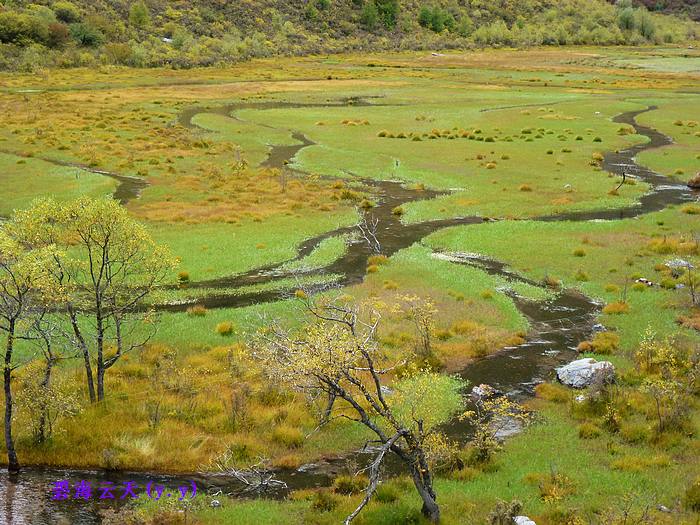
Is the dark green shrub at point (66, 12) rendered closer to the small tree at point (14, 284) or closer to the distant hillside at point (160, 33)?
the distant hillside at point (160, 33)

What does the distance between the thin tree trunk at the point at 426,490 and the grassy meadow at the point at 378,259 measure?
1.40ft

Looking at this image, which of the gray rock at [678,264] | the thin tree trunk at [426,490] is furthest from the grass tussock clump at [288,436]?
the gray rock at [678,264]

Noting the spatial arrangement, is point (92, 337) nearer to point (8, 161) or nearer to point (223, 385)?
point (223, 385)

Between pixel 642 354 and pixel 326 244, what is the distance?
1929 centimetres

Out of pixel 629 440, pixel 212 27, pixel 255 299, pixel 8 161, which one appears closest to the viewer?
pixel 629 440

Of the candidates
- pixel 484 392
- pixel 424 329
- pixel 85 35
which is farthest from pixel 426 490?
pixel 85 35

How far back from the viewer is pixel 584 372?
21672 mm

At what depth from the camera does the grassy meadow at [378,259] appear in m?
17.0

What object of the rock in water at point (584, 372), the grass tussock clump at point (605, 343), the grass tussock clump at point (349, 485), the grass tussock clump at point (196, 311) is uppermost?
the rock in water at point (584, 372)

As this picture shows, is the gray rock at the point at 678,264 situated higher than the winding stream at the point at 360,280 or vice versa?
the gray rock at the point at 678,264

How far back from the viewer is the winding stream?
16047 mm

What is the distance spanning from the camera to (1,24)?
438ft

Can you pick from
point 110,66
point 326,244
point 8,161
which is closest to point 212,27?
point 110,66

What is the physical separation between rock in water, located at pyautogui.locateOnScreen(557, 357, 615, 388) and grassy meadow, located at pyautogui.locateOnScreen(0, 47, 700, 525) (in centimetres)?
61
